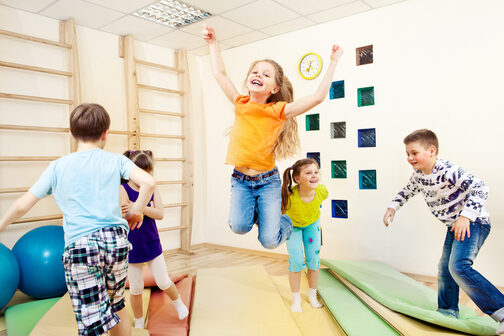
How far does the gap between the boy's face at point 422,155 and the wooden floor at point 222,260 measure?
4.95ft

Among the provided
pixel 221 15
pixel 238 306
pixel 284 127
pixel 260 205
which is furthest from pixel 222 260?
pixel 221 15

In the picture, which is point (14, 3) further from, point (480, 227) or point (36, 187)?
point (480, 227)

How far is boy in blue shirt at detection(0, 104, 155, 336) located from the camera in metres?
1.62

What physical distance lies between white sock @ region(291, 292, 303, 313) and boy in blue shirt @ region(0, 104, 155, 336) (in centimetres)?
131

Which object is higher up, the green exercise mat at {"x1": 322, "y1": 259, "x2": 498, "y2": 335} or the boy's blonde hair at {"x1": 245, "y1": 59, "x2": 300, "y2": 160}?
the boy's blonde hair at {"x1": 245, "y1": 59, "x2": 300, "y2": 160}

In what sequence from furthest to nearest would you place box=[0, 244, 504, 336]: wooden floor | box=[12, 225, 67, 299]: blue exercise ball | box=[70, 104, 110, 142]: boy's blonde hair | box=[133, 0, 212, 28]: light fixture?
box=[0, 244, 504, 336]: wooden floor, box=[133, 0, 212, 28]: light fixture, box=[12, 225, 67, 299]: blue exercise ball, box=[70, 104, 110, 142]: boy's blonde hair

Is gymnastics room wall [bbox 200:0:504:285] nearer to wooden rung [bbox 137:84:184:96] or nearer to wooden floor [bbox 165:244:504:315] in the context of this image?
wooden floor [bbox 165:244:504:315]

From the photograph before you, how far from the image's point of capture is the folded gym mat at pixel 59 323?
2.23m

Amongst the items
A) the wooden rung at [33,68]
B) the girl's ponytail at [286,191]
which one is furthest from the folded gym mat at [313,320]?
the wooden rung at [33,68]

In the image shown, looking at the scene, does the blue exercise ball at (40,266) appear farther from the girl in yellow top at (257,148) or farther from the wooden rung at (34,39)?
the wooden rung at (34,39)

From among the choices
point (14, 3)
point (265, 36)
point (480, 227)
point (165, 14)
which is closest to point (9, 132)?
point (14, 3)

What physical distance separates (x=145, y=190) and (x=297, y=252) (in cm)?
132

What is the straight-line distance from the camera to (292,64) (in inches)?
170

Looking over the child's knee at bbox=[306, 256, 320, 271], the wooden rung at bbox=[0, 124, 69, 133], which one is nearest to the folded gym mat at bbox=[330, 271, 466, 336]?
the child's knee at bbox=[306, 256, 320, 271]
